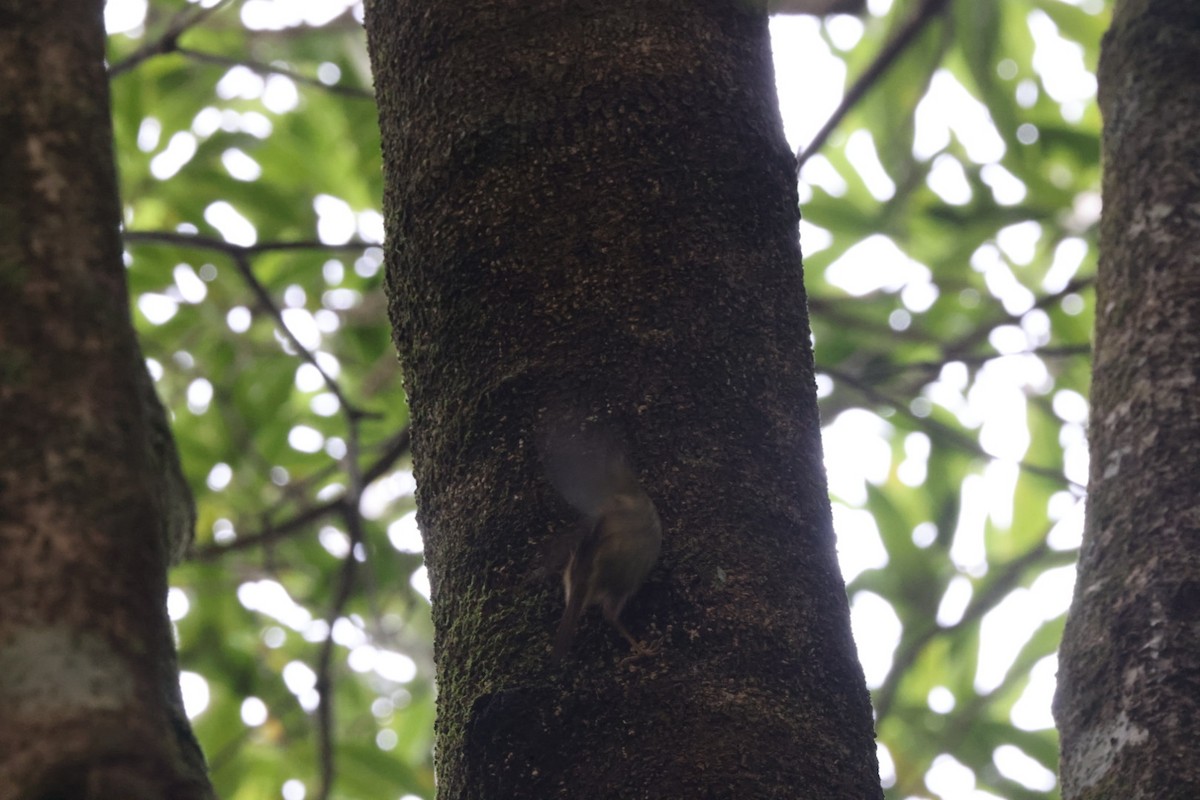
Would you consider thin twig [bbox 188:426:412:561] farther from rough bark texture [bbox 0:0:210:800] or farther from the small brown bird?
rough bark texture [bbox 0:0:210:800]

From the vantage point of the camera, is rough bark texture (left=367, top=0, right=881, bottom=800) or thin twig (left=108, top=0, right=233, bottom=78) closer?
rough bark texture (left=367, top=0, right=881, bottom=800)

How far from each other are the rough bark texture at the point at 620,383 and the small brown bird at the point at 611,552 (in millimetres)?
24

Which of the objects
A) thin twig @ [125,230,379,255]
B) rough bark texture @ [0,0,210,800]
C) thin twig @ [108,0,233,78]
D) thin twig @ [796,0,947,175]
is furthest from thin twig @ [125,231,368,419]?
rough bark texture @ [0,0,210,800]

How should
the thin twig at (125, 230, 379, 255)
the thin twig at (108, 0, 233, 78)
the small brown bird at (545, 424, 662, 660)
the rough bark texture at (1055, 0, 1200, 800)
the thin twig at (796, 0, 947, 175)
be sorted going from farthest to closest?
the thin twig at (796, 0, 947, 175) < the thin twig at (108, 0, 233, 78) < the thin twig at (125, 230, 379, 255) < the rough bark texture at (1055, 0, 1200, 800) < the small brown bird at (545, 424, 662, 660)

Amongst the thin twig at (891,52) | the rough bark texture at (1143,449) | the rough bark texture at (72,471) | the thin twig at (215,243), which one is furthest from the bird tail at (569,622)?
the thin twig at (891,52)

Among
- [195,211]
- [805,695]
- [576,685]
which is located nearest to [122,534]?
[576,685]

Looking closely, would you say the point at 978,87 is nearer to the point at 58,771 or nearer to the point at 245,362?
the point at 245,362

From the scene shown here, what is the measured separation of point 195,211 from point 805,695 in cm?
345

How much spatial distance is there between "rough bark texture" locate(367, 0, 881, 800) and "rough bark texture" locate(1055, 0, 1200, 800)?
537mm

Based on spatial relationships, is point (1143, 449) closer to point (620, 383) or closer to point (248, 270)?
point (620, 383)

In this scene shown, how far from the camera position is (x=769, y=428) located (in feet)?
4.75

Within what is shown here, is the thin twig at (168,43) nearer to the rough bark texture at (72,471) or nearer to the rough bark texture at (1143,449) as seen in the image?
the rough bark texture at (1143,449)

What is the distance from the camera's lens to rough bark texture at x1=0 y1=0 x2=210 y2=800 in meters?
0.79

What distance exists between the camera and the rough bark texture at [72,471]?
79cm
